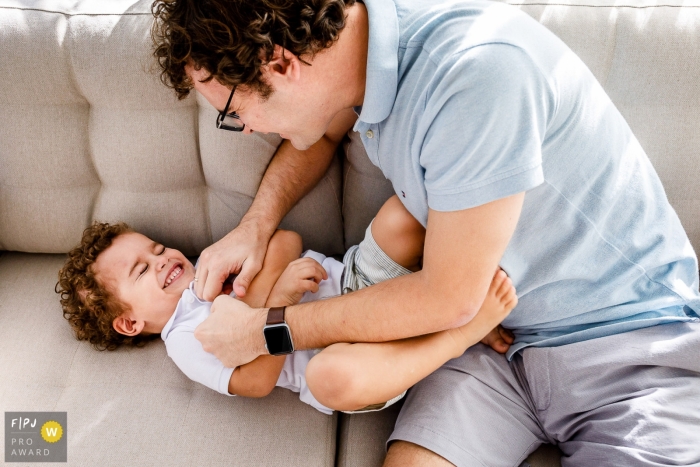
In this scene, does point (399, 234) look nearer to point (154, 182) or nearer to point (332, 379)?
point (332, 379)

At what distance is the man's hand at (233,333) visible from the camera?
133cm

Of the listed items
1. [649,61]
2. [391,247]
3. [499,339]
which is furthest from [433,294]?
[649,61]

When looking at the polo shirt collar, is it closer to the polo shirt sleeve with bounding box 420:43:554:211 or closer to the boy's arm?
the polo shirt sleeve with bounding box 420:43:554:211

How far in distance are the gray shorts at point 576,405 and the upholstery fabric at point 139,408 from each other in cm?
29

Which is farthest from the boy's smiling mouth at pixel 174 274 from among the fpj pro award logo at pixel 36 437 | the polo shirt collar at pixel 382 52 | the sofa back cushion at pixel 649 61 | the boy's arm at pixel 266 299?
the sofa back cushion at pixel 649 61

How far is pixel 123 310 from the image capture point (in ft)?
5.18

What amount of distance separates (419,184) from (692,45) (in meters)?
0.82

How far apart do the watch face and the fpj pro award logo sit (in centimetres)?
58

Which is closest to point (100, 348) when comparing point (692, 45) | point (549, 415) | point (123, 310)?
point (123, 310)

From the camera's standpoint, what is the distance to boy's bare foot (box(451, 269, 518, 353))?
3.95 feet

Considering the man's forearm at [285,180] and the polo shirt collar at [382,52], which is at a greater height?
the polo shirt collar at [382,52]

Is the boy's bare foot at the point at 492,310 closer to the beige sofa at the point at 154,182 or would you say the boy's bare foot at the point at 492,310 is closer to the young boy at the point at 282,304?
the young boy at the point at 282,304

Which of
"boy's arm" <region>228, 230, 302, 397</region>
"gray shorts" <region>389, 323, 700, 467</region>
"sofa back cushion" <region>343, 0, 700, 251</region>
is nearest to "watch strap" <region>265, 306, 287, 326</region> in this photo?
"boy's arm" <region>228, 230, 302, 397</region>

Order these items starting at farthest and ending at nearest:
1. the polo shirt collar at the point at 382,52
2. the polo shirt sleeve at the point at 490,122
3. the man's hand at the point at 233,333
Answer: the man's hand at the point at 233,333 → the polo shirt collar at the point at 382,52 → the polo shirt sleeve at the point at 490,122
